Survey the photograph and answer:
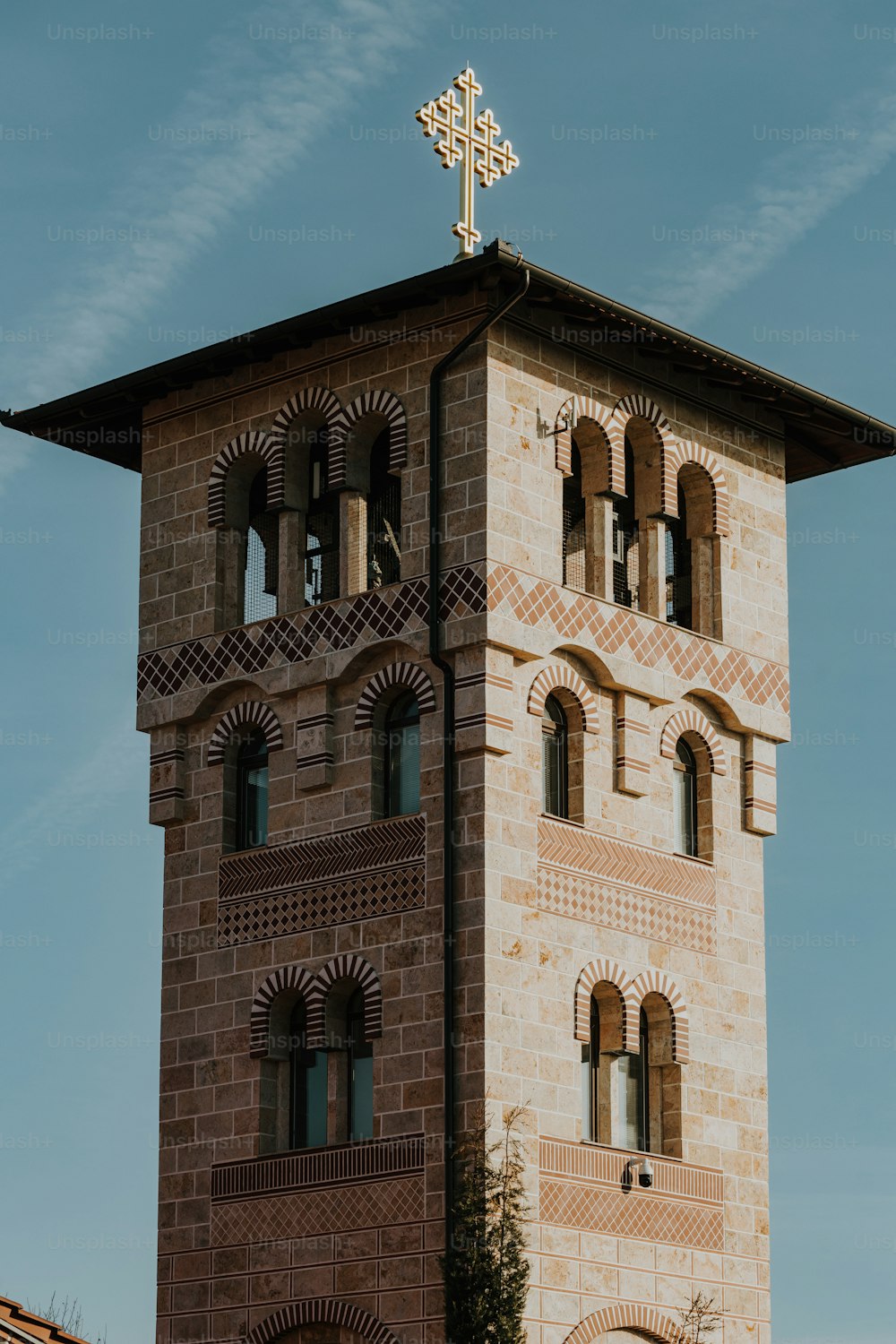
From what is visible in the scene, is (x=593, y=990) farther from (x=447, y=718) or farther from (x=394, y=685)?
(x=394, y=685)

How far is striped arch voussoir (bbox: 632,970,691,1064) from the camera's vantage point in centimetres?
4172

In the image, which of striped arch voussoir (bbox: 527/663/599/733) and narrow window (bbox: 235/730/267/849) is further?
narrow window (bbox: 235/730/267/849)

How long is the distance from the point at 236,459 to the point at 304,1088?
9055 millimetres

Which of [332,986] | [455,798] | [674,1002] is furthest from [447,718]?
[674,1002]

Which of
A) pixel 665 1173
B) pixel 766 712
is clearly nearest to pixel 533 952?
pixel 665 1173

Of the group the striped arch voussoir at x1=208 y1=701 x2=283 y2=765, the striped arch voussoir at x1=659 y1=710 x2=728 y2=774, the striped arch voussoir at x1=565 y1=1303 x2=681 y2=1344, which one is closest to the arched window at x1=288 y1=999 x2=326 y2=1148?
the striped arch voussoir at x1=208 y1=701 x2=283 y2=765

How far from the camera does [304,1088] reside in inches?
1634

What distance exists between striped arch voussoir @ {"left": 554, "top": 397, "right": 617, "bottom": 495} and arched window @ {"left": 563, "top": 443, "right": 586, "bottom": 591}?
522 millimetres

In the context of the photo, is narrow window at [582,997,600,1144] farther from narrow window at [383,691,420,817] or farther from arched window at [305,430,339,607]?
arched window at [305,430,339,607]

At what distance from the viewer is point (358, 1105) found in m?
40.7

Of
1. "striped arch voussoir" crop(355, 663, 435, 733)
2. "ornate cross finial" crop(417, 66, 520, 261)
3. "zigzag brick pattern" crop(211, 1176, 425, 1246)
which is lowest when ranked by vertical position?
"zigzag brick pattern" crop(211, 1176, 425, 1246)

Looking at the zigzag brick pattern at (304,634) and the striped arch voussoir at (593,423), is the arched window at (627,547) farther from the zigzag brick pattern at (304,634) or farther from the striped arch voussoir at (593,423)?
the zigzag brick pattern at (304,634)

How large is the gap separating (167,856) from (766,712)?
8731mm

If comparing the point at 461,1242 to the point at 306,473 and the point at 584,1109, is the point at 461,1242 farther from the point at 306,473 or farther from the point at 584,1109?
the point at 306,473
